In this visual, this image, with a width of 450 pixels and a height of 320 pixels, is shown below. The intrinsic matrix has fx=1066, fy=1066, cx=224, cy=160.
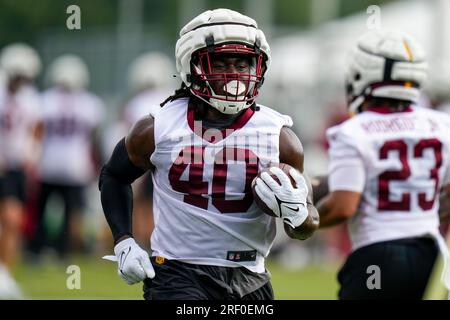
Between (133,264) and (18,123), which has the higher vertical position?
(18,123)

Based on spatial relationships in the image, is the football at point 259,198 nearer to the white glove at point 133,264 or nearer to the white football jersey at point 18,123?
the white glove at point 133,264

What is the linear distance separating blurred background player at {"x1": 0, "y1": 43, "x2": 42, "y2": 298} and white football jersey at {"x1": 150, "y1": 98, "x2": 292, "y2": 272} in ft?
14.9

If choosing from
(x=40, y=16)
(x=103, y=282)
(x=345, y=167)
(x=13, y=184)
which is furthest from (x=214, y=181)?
(x=40, y=16)

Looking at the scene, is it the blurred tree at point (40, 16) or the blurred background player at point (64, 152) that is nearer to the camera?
the blurred background player at point (64, 152)

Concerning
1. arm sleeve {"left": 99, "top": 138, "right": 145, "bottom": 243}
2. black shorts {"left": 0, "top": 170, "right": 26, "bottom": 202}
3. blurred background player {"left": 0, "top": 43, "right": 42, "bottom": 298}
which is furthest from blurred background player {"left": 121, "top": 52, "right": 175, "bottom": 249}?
arm sleeve {"left": 99, "top": 138, "right": 145, "bottom": 243}

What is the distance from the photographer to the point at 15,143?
10.2m

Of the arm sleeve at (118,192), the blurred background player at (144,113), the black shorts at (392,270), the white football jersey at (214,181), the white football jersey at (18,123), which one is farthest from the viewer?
the blurred background player at (144,113)

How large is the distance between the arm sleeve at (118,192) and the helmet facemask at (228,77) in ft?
1.50

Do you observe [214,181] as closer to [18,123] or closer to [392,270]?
[392,270]

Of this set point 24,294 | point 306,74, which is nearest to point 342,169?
point 24,294

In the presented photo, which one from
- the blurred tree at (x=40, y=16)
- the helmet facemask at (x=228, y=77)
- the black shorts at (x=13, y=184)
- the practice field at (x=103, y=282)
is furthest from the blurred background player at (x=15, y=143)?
the blurred tree at (x=40, y=16)

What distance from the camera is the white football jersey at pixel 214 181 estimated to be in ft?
15.0

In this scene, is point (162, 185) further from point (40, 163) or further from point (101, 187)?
point (40, 163)

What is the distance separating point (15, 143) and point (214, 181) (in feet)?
19.6
